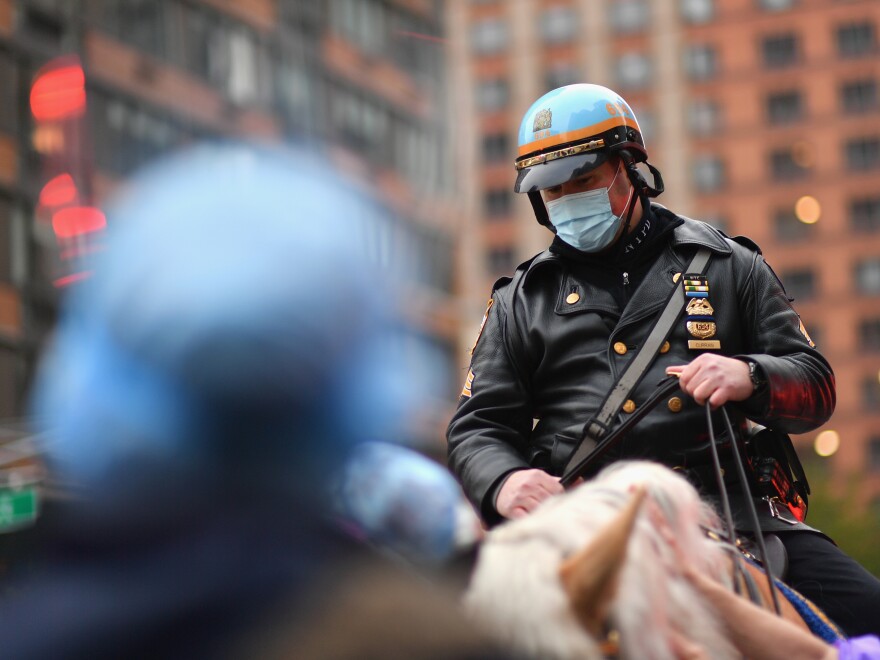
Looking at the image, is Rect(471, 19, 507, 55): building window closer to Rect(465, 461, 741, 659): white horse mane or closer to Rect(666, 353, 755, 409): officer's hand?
Rect(666, 353, 755, 409): officer's hand

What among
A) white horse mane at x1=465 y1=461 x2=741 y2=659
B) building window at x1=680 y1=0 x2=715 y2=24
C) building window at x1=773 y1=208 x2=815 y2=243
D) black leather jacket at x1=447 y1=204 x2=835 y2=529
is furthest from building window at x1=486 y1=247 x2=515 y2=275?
white horse mane at x1=465 y1=461 x2=741 y2=659

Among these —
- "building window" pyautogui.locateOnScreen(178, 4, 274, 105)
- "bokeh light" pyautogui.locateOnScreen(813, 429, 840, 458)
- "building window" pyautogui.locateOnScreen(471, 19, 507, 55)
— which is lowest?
"bokeh light" pyautogui.locateOnScreen(813, 429, 840, 458)

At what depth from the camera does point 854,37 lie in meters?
81.4

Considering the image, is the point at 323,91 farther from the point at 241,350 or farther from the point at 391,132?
the point at 241,350

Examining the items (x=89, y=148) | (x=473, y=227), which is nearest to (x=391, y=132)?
(x=89, y=148)

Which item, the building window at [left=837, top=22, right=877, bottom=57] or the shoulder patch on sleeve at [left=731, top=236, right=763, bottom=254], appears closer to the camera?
the shoulder patch on sleeve at [left=731, top=236, right=763, bottom=254]

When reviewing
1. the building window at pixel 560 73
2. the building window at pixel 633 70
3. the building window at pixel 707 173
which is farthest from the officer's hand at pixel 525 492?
the building window at pixel 560 73

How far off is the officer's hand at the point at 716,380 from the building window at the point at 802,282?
79.5 metres

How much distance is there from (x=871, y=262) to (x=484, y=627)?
8227 cm

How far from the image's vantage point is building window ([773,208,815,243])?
81.4 m

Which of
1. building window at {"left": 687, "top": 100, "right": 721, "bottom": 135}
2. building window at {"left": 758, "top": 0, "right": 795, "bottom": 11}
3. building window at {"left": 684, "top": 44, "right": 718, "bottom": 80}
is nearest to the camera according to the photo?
building window at {"left": 758, "top": 0, "right": 795, "bottom": 11}

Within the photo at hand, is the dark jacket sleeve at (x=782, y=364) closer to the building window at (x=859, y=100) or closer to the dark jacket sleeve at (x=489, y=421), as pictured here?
the dark jacket sleeve at (x=489, y=421)

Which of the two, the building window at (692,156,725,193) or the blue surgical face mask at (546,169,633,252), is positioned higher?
the building window at (692,156,725,193)

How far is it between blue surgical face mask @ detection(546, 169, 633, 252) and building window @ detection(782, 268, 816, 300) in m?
79.0
